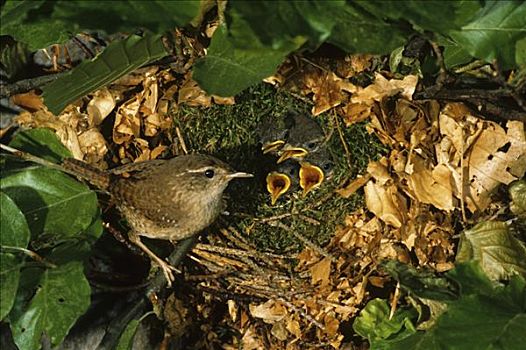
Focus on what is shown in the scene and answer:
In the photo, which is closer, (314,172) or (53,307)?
(53,307)

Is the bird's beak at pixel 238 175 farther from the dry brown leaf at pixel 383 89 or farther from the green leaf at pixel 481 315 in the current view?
the green leaf at pixel 481 315

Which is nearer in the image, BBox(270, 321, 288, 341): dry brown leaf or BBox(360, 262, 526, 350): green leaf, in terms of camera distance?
BBox(360, 262, 526, 350): green leaf

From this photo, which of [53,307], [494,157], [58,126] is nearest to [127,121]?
[58,126]

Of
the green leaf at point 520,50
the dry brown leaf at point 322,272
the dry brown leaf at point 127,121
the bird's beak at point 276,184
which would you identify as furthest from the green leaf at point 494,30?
the dry brown leaf at point 127,121

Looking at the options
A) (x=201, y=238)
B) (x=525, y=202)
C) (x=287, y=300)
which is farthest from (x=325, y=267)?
(x=525, y=202)

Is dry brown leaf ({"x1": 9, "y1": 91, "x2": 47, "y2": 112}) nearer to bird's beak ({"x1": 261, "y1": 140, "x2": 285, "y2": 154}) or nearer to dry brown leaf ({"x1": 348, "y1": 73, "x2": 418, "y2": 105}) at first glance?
bird's beak ({"x1": 261, "y1": 140, "x2": 285, "y2": 154})

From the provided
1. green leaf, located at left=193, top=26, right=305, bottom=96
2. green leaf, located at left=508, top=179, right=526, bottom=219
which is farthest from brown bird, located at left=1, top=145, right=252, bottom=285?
green leaf, located at left=508, top=179, right=526, bottom=219

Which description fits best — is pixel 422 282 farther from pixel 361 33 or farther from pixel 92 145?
pixel 92 145
